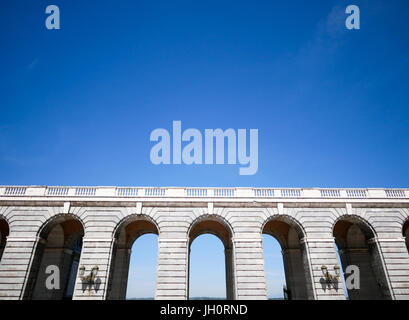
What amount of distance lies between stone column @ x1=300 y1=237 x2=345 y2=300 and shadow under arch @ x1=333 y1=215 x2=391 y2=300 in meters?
2.51

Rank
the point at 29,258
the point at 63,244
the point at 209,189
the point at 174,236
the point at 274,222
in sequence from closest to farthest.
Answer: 1. the point at 29,258
2. the point at 174,236
3. the point at 209,189
4. the point at 63,244
5. the point at 274,222

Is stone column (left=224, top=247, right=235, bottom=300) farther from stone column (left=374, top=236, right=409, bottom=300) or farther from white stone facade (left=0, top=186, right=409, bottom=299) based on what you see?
stone column (left=374, top=236, right=409, bottom=300)

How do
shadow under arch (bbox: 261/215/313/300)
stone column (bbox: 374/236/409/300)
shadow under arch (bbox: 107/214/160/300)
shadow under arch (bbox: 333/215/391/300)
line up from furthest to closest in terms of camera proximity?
shadow under arch (bbox: 107/214/160/300)
shadow under arch (bbox: 261/215/313/300)
shadow under arch (bbox: 333/215/391/300)
stone column (bbox: 374/236/409/300)

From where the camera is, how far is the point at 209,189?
2242 centimetres

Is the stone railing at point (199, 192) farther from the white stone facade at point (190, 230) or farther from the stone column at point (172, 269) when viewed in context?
the stone column at point (172, 269)

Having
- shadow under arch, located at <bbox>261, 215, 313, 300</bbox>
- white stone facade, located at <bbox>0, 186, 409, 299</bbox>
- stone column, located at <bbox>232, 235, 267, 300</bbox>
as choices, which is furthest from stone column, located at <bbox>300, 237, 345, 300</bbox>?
stone column, located at <bbox>232, 235, 267, 300</bbox>

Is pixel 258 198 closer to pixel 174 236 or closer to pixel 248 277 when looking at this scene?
pixel 248 277

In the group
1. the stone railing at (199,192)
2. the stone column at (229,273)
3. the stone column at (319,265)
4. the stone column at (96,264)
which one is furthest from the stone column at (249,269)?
the stone column at (96,264)

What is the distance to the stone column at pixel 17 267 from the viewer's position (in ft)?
60.3

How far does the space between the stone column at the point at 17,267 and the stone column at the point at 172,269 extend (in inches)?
382

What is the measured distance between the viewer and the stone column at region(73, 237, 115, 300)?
18453 millimetres
